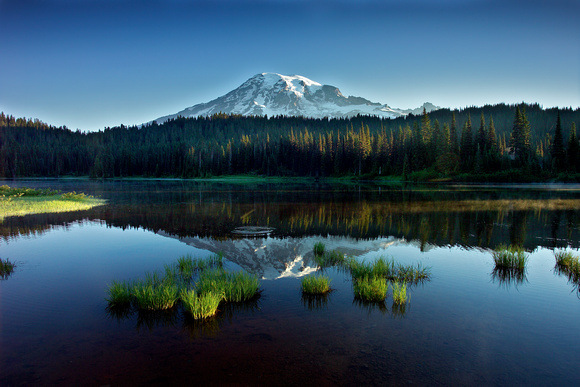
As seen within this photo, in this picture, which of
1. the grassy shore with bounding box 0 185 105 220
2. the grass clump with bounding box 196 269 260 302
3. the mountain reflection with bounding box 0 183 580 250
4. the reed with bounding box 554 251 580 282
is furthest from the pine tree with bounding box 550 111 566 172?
the grassy shore with bounding box 0 185 105 220

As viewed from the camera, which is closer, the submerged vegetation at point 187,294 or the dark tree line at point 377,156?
the submerged vegetation at point 187,294

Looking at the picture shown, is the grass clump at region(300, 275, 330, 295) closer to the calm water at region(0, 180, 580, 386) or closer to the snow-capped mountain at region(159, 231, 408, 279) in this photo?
the calm water at region(0, 180, 580, 386)

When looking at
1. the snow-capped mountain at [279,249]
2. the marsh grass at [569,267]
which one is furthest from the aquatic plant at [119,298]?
the marsh grass at [569,267]

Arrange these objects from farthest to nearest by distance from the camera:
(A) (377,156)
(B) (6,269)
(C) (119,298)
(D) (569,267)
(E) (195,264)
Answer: (A) (377,156)
(E) (195,264)
(D) (569,267)
(B) (6,269)
(C) (119,298)

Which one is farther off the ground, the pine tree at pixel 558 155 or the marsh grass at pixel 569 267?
the pine tree at pixel 558 155

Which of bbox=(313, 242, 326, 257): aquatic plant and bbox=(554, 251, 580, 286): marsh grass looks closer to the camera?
bbox=(554, 251, 580, 286): marsh grass

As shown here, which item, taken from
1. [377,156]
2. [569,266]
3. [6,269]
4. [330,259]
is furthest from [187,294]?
[377,156]

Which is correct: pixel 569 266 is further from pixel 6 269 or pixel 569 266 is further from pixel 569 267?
pixel 6 269

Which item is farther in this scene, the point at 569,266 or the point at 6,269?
the point at 569,266

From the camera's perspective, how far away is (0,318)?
9.95m

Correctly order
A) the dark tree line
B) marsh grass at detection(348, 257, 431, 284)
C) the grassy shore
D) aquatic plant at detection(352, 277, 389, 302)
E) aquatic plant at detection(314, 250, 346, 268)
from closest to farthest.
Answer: aquatic plant at detection(352, 277, 389, 302) → marsh grass at detection(348, 257, 431, 284) → aquatic plant at detection(314, 250, 346, 268) → the grassy shore → the dark tree line

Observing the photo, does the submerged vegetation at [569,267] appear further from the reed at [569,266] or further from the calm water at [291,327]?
the calm water at [291,327]

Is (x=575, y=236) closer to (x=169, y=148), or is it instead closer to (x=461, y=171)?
(x=461, y=171)

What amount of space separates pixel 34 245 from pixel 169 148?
7536 inches
